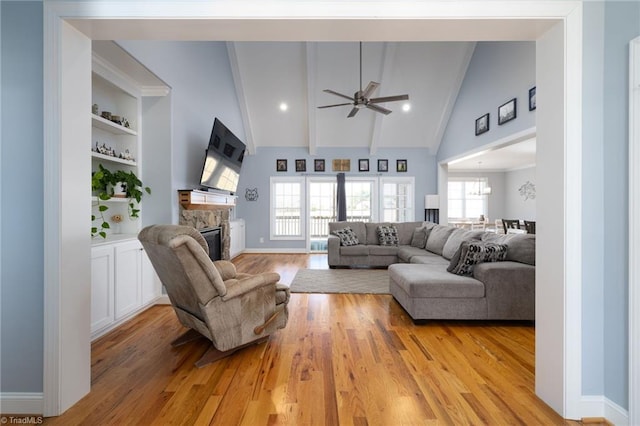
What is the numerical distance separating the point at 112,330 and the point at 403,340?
8.95ft

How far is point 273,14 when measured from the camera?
1737 mm

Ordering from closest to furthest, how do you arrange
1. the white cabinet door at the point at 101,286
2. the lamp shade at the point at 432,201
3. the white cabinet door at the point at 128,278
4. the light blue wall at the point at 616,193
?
the light blue wall at the point at 616,193, the white cabinet door at the point at 101,286, the white cabinet door at the point at 128,278, the lamp shade at the point at 432,201

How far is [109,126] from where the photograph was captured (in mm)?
3227

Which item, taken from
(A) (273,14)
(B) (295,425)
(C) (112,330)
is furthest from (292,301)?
(A) (273,14)

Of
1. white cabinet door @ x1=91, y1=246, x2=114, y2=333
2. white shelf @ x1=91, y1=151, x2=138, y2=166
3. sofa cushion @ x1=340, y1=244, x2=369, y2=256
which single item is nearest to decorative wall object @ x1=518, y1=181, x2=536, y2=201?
sofa cushion @ x1=340, y1=244, x2=369, y2=256

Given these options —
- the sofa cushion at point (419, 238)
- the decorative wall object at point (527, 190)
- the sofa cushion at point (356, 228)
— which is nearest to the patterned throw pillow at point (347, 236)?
the sofa cushion at point (356, 228)

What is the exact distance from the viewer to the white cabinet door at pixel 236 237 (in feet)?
22.8

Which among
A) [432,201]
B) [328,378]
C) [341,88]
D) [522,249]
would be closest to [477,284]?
[522,249]

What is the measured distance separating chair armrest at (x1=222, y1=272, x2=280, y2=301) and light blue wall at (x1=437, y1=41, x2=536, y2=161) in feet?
13.8

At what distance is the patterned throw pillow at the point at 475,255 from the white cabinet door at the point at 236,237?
192 inches

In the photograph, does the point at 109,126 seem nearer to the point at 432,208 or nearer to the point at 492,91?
the point at 492,91

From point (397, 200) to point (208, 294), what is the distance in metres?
6.94

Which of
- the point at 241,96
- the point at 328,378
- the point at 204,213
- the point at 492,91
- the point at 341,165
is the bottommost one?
the point at 328,378

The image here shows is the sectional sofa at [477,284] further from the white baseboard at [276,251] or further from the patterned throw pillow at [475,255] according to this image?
the white baseboard at [276,251]
